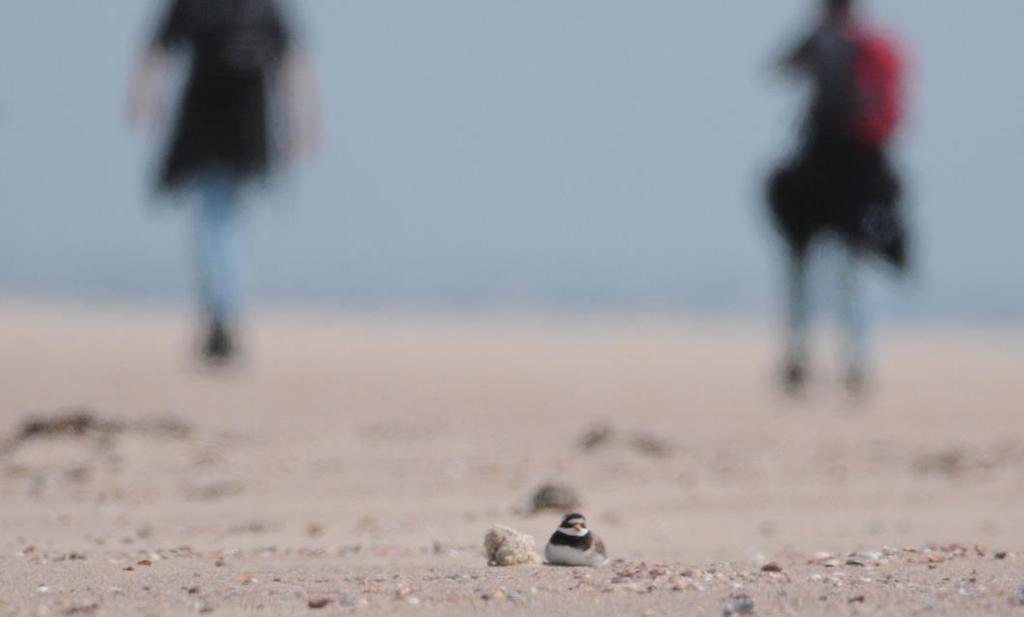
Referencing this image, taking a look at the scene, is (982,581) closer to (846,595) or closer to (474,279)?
(846,595)

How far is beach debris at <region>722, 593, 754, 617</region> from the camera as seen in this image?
2986 mm

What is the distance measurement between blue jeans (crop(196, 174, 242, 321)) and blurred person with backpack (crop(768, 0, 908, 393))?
2.29m

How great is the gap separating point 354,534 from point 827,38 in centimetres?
442

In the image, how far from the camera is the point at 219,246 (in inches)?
313

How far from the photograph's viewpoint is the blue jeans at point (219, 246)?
310 inches

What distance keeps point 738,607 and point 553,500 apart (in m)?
1.51

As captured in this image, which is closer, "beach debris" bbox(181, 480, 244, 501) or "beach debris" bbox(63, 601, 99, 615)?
"beach debris" bbox(63, 601, 99, 615)

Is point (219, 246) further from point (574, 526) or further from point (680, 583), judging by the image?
point (680, 583)

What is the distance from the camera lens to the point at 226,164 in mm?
8070

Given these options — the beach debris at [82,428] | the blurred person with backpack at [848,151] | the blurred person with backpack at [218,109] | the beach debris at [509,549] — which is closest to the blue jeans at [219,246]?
the blurred person with backpack at [218,109]

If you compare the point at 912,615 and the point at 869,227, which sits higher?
the point at 869,227

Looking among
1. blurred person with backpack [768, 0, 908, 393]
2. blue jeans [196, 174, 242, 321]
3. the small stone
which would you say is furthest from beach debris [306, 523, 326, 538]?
blurred person with backpack [768, 0, 908, 393]

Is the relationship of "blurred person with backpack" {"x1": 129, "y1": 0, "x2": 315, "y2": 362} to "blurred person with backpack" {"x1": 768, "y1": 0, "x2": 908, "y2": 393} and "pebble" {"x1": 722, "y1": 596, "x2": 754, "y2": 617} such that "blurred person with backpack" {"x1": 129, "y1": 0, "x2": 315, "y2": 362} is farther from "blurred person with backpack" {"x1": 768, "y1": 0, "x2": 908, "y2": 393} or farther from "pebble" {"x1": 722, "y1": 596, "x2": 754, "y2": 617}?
"pebble" {"x1": 722, "y1": 596, "x2": 754, "y2": 617}

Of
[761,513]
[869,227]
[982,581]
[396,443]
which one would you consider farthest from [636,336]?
[982,581]
